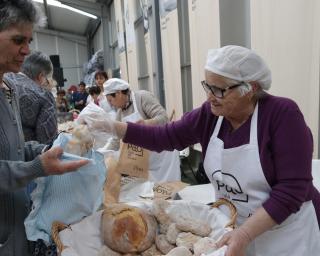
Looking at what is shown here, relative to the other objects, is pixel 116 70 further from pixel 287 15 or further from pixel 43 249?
pixel 43 249

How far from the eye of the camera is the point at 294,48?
1771mm

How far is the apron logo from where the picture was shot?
3.62 ft

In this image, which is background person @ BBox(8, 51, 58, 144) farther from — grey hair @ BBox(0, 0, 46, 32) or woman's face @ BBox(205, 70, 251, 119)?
woman's face @ BBox(205, 70, 251, 119)

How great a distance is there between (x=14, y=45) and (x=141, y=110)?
65.2 inches

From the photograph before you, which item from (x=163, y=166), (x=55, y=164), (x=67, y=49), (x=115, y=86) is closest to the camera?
(x=55, y=164)

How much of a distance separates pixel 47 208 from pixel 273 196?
0.65 meters

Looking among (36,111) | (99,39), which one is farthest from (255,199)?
(99,39)

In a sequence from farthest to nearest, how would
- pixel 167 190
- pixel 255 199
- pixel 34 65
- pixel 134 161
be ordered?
pixel 34 65 → pixel 167 190 → pixel 134 161 → pixel 255 199

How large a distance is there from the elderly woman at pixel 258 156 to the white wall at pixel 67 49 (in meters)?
13.5

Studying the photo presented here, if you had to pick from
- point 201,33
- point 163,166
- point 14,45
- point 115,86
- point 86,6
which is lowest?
point 163,166

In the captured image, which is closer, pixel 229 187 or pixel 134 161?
pixel 229 187

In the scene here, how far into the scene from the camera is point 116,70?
8.43m

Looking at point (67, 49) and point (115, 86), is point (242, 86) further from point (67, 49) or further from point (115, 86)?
point (67, 49)

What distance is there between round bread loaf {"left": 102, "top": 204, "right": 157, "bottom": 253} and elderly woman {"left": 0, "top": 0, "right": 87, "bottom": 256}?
0.20 meters
